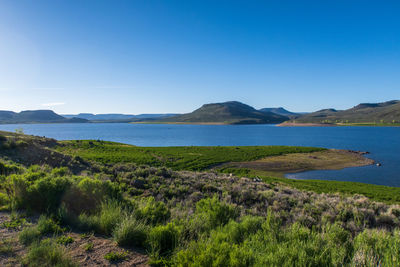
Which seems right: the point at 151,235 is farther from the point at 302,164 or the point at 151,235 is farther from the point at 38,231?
the point at 302,164

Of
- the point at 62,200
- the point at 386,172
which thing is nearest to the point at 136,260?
the point at 62,200

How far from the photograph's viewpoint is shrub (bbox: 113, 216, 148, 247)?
4777 millimetres

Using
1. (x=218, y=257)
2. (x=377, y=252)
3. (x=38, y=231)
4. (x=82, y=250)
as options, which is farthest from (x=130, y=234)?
(x=377, y=252)

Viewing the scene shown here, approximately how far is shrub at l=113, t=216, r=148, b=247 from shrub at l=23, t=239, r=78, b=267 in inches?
44.8

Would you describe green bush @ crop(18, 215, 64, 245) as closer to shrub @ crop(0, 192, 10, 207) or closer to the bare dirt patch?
shrub @ crop(0, 192, 10, 207)

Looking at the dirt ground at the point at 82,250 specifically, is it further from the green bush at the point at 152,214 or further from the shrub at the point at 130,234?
the green bush at the point at 152,214

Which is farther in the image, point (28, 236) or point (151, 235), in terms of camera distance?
point (151, 235)

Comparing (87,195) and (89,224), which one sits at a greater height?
(87,195)

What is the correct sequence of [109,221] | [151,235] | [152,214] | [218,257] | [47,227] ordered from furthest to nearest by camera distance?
[152,214] → [109,221] → [47,227] → [151,235] → [218,257]

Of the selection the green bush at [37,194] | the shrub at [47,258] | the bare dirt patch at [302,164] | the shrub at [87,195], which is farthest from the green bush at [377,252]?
the bare dirt patch at [302,164]

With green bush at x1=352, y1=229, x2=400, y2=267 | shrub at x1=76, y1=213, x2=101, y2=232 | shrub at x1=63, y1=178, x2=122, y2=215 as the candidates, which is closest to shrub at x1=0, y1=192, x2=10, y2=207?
shrub at x1=63, y1=178, x2=122, y2=215

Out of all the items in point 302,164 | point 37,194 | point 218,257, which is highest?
point 218,257

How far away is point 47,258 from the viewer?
12.2ft

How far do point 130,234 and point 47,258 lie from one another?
161cm
